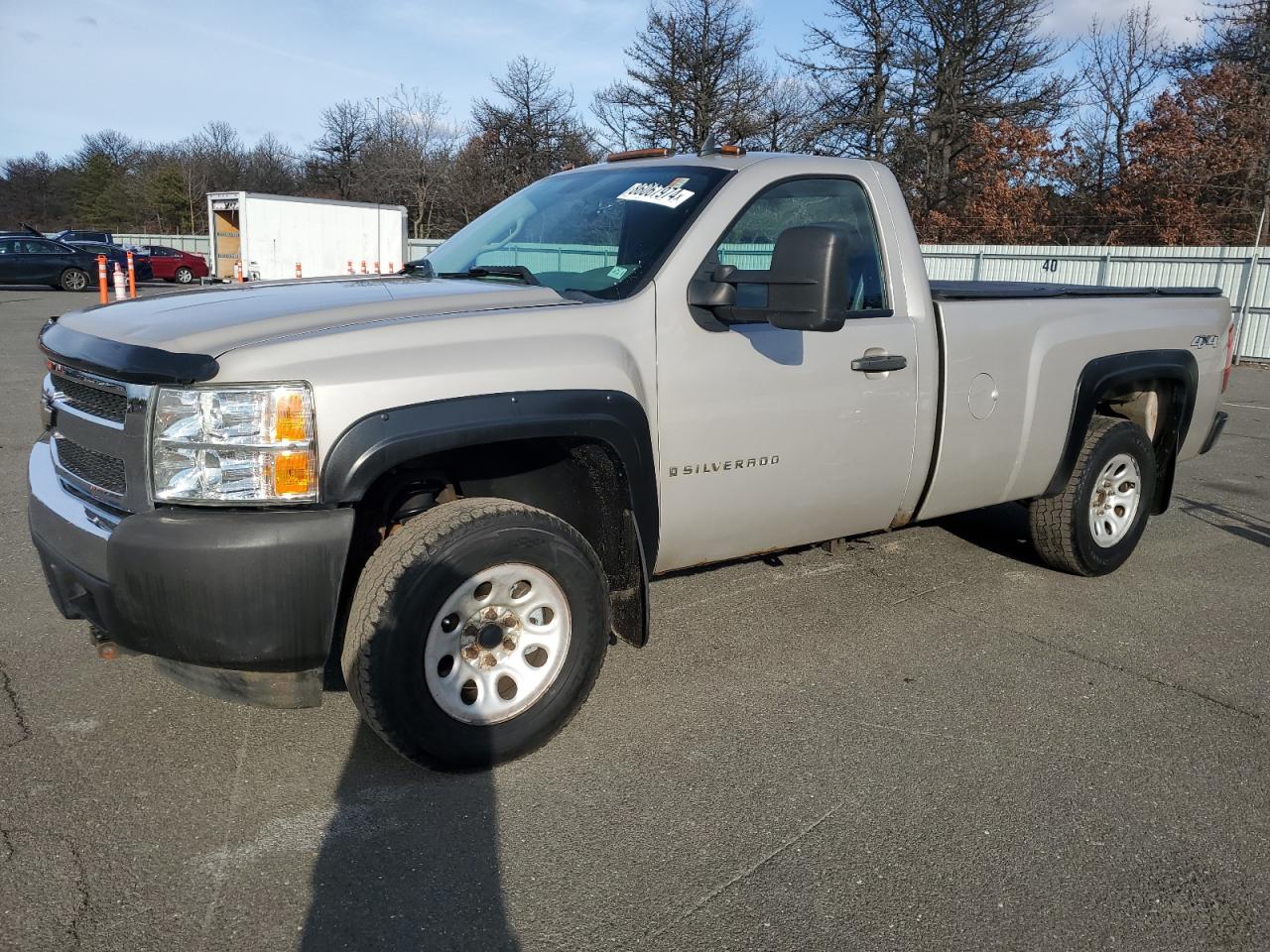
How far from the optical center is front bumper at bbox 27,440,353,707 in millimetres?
2619

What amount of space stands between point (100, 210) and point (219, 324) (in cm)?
6923

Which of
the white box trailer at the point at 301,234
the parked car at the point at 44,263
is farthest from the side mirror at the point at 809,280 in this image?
the parked car at the point at 44,263

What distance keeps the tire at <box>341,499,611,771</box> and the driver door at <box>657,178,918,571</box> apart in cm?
51

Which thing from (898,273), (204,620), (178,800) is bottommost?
(178,800)

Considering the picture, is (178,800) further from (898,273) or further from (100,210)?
(100,210)

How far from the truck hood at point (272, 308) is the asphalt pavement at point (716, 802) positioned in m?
1.33

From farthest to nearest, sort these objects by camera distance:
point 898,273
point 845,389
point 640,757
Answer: point 898,273, point 845,389, point 640,757

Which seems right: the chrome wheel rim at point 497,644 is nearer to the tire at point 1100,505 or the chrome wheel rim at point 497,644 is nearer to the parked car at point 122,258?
the tire at point 1100,505

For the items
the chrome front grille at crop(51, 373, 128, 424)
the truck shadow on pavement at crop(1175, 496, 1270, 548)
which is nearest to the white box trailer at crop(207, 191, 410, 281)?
the truck shadow on pavement at crop(1175, 496, 1270, 548)

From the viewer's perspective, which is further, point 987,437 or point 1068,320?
point 1068,320

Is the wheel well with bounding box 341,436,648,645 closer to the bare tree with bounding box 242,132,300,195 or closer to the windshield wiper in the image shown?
the windshield wiper

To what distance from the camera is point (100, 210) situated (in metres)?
62.2

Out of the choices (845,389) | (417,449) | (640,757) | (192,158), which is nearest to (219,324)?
(417,449)

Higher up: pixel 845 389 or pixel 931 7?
pixel 931 7
